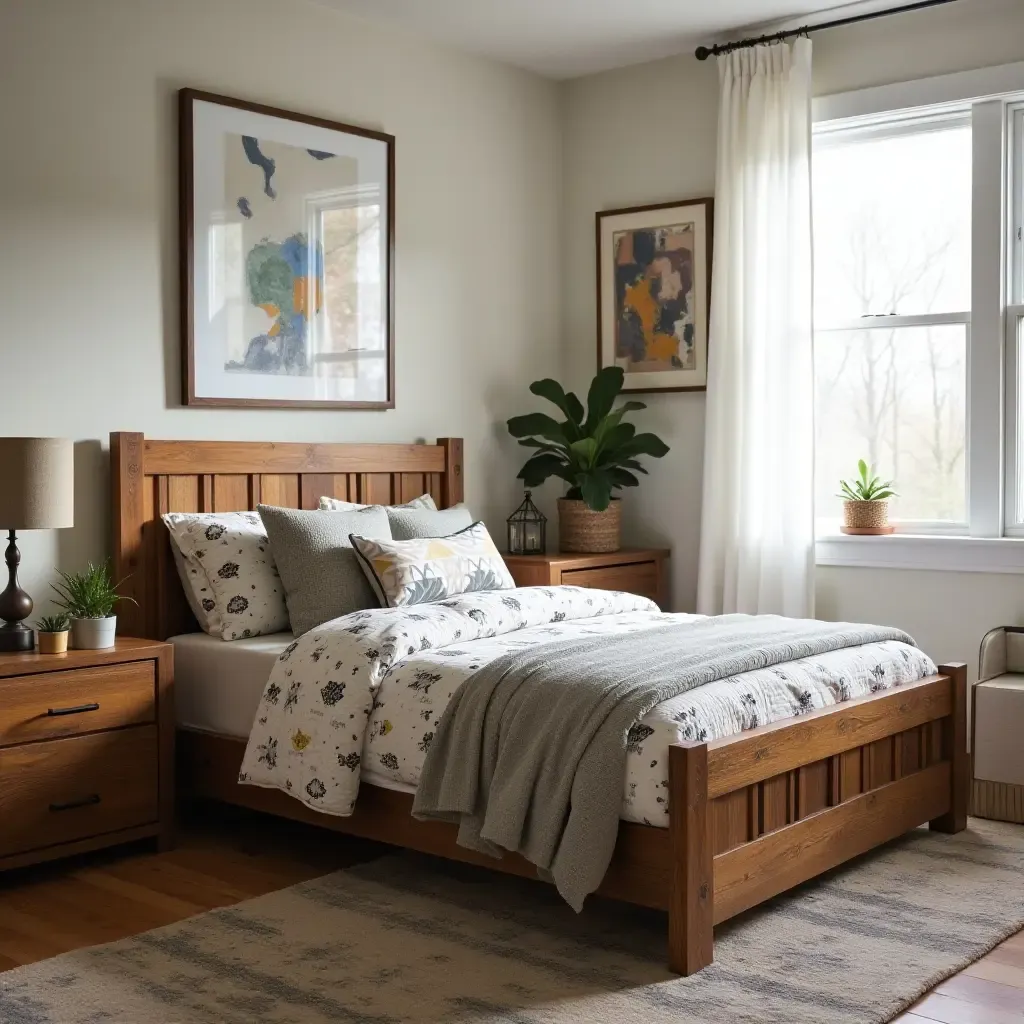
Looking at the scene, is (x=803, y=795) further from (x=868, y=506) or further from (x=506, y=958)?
(x=868, y=506)

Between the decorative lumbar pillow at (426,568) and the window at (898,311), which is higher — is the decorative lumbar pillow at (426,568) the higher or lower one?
the lower one

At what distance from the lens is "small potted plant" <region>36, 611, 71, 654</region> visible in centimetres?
339

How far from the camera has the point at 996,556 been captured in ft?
14.4

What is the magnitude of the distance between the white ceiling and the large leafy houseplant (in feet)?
4.00

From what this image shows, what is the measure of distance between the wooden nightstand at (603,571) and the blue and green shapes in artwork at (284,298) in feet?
3.51

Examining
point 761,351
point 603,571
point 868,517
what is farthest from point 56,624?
point 868,517

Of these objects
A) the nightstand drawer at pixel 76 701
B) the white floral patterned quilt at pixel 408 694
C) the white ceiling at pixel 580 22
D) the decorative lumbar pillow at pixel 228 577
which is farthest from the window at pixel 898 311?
the nightstand drawer at pixel 76 701

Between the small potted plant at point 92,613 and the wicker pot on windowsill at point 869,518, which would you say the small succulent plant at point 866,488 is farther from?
the small potted plant at point 92,613

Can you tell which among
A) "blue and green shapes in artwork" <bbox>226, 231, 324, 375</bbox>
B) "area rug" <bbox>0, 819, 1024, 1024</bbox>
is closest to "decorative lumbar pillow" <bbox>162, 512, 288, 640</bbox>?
"blue and green shapes in artwork" <bbox>226, 231, 324, 375</bbox>

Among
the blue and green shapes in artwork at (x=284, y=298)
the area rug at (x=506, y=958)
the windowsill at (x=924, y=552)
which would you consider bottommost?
the area rug at (x=506, y=958)

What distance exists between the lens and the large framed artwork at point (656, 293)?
5.04m

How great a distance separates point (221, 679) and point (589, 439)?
6.14ft

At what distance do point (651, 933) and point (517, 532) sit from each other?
233 centimetres

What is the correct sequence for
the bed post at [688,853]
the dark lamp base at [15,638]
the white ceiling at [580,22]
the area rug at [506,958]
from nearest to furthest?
1. the area rug at [506,958]
2. the bed post at [688,853]
3. the dark lamp base at [15,638]
4. the white ceiling at [580,22]
